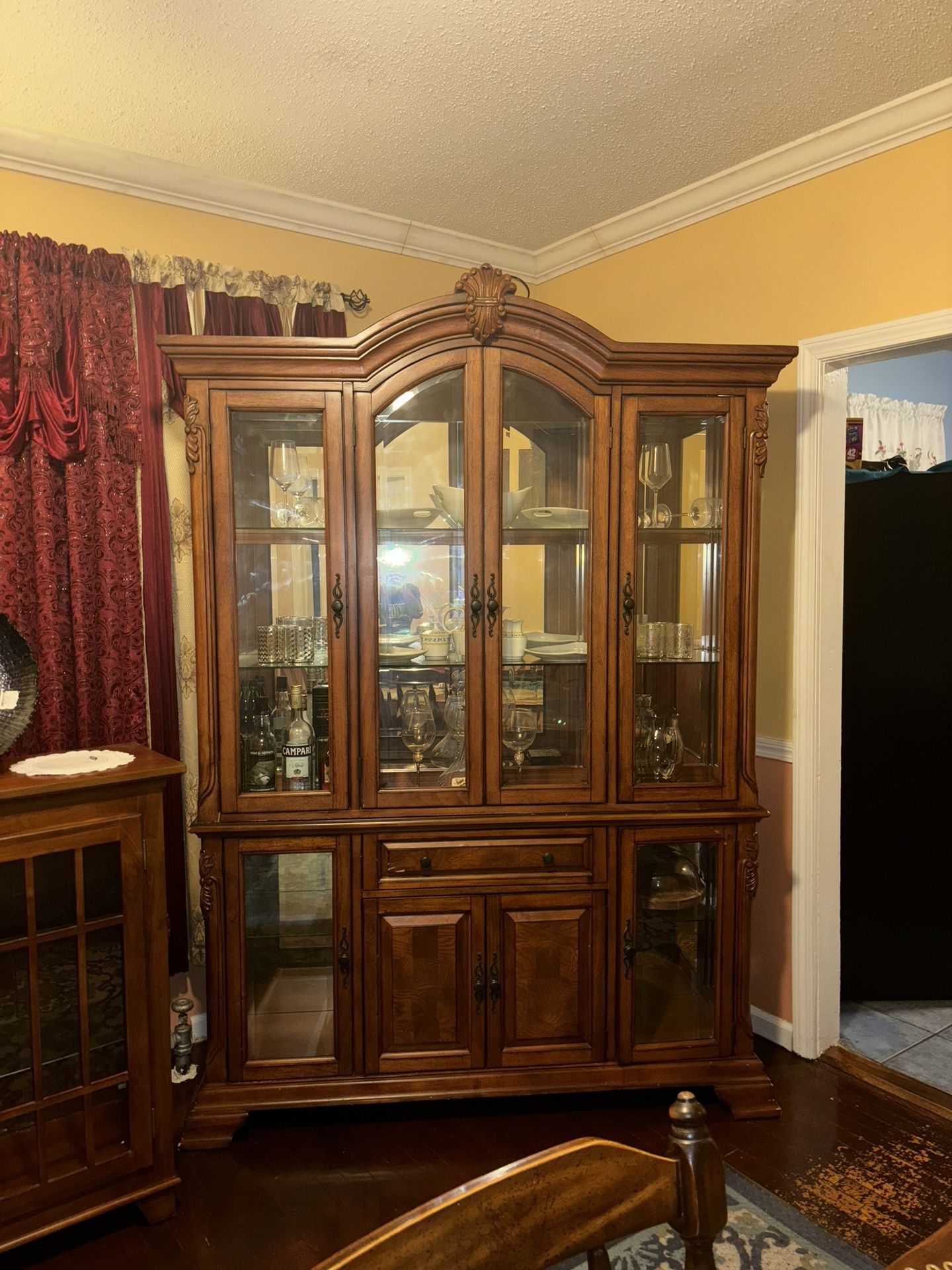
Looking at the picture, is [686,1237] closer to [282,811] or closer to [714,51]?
[282,811]

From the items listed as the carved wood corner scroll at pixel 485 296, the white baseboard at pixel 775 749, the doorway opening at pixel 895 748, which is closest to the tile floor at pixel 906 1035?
the doorway opening at pixel 895 748

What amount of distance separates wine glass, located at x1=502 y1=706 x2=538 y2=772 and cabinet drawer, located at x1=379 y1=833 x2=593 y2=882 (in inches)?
8.5

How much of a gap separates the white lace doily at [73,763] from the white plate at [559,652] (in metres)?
1.08

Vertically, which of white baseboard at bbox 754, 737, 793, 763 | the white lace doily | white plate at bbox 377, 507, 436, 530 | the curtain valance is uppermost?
the curtain valance

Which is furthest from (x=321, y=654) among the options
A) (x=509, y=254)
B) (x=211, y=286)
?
(x=509, y=254)

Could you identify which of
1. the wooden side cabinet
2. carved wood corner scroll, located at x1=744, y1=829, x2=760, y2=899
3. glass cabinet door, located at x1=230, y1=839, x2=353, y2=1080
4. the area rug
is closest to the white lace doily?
the wooden side cabinet

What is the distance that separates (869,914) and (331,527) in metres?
2.34

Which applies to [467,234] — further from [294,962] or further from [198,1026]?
[198,1026]

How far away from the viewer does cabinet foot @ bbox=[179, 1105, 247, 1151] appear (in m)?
2.27

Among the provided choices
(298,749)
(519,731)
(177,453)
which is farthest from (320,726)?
(177,453)

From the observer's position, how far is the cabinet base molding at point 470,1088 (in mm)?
2297

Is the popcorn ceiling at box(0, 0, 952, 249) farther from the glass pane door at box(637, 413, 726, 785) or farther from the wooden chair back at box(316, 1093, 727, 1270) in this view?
the wooden chair back at box(316, 1093, 727, 1270)

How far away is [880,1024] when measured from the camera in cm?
295

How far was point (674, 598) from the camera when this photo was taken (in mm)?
2426
